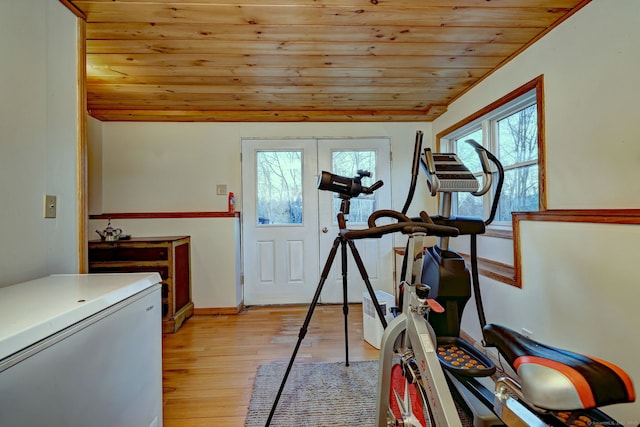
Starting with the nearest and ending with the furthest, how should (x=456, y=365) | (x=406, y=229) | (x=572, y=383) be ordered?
(x=572, y=383), (x=406, y=229), (x=456, y=365)

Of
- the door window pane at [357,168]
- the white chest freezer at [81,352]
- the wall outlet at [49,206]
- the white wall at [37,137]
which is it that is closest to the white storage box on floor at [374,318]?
the door window pane at [357,168]

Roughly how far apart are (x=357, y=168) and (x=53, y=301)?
2715mm

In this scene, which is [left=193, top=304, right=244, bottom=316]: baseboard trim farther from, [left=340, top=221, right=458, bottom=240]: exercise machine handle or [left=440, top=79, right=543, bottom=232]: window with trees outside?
[left=440, top=79, right=543, bottom=232]: window with trees outside

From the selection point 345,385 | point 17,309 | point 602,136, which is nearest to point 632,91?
point 602,136

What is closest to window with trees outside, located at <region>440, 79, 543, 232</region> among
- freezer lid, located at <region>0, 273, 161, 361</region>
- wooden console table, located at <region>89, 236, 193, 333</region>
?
freezer lid, located at <region>0, 273, 161, 361</region>

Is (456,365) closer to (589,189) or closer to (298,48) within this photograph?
(589,189)

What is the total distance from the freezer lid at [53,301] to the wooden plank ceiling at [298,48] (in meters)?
1.35

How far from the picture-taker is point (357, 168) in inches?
123

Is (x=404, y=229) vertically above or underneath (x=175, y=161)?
underneath

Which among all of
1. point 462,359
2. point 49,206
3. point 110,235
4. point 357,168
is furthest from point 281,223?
point 462,359

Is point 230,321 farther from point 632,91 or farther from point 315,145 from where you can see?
point 632,91

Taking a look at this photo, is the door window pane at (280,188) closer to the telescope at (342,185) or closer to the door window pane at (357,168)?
the door window pane at (357,168)

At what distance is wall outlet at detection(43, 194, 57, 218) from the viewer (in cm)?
124

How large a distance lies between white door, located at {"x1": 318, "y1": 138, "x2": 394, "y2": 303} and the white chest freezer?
6.77ft
